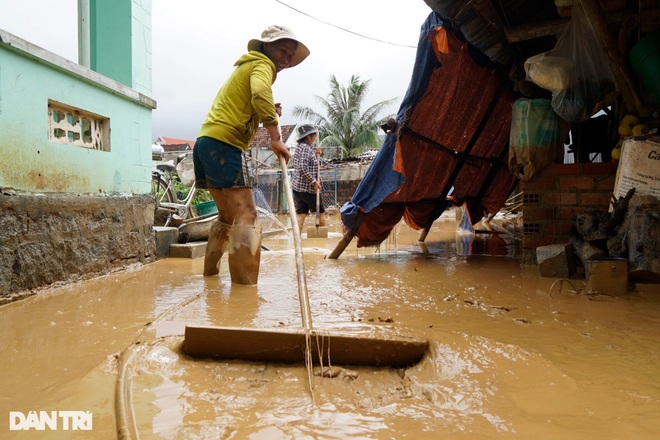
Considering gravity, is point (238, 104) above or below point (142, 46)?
below

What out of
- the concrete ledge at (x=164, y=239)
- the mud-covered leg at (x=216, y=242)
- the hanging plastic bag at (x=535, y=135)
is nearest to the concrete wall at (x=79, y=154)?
the concrete ledge at (x=164, y=239)

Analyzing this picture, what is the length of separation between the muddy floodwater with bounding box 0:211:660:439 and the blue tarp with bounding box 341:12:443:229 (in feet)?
5.73

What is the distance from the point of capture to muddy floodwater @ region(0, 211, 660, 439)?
1.21m

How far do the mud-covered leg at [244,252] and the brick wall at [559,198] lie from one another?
2524 millimetres

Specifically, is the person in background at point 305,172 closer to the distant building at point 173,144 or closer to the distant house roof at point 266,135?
the distant building at point 173,144

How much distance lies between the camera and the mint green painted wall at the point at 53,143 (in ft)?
9.27

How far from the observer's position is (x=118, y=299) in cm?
277

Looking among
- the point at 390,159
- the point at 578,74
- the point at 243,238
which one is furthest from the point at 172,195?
the point at 578,74

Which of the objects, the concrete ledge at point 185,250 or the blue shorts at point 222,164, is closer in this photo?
the blue shorts at point 222,164

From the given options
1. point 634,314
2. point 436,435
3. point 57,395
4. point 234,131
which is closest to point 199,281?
point 234,131

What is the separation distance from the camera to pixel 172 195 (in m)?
7.48

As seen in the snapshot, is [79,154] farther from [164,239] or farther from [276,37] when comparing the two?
[276,37]

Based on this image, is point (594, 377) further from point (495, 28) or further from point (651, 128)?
point (495, 28)

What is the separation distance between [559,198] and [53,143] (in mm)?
4183
